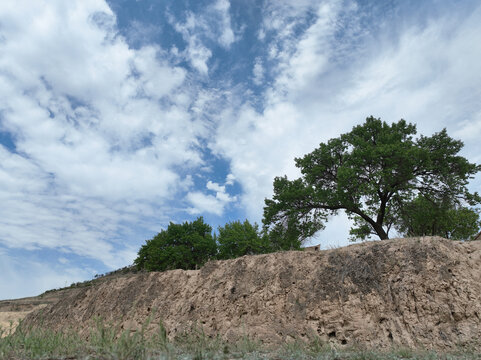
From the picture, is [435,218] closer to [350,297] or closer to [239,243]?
[350,297]

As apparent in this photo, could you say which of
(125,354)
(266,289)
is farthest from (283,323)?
(125,354)

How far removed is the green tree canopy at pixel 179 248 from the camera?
42688mm

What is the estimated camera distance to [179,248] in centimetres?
4325

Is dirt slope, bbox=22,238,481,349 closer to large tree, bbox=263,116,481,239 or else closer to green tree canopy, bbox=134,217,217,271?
large tree, bbox=263,116,481,239

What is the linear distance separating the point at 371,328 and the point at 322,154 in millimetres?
21383

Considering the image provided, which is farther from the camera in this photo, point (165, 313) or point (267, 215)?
point (267, 215)

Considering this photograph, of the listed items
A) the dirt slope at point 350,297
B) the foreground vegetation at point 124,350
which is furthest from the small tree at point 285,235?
the foreground vegetation at point 124,350

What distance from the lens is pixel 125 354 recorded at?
4.55 metres

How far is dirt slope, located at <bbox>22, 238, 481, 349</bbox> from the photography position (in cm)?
1001

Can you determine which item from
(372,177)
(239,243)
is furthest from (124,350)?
(239,243)

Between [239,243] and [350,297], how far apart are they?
35.7 m

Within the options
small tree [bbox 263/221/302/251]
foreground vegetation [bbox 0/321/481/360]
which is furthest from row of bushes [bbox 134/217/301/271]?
foreground vegetation [bbox 0/321/481/360]

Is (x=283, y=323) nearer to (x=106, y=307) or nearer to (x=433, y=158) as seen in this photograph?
(x=106, y=307)

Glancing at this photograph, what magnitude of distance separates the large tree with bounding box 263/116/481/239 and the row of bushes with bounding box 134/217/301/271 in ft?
38.3
